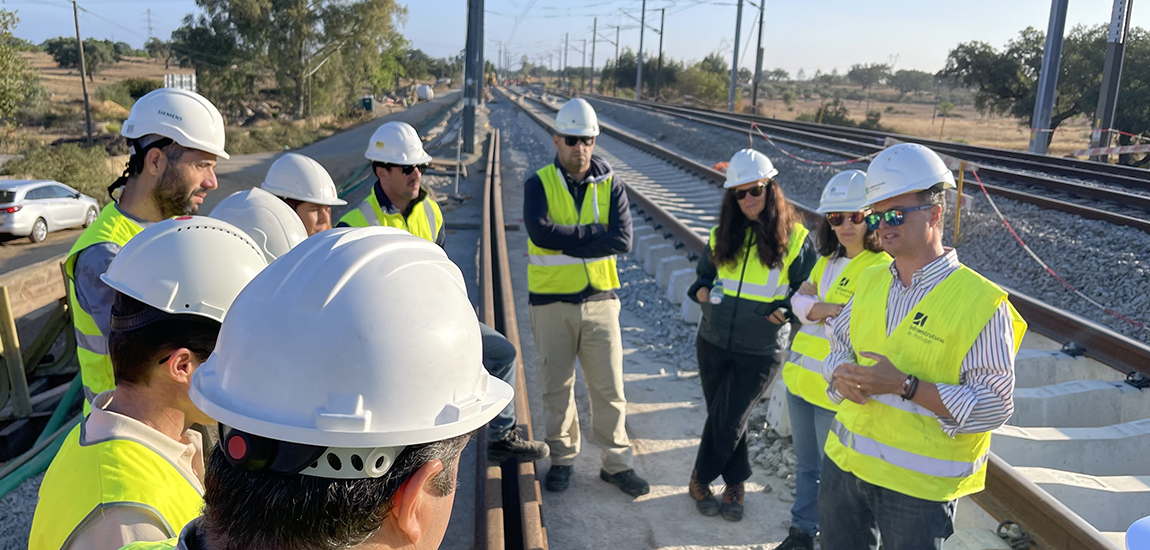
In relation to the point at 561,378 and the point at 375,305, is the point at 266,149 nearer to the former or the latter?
the point at 561,378

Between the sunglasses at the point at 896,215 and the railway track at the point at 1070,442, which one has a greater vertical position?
the sunglasses at the point at 896,215

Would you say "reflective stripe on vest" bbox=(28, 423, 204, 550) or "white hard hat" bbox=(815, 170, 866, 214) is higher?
"white hard hat" bbox=(815, 170, 866, 214)

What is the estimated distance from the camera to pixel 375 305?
4.06 feet

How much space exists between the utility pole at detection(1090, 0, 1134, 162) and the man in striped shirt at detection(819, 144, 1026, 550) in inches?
771

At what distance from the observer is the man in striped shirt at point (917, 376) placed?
2.67 meters

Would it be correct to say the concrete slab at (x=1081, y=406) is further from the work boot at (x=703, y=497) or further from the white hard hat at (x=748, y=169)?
the white hard hat at (x=748, y=169)

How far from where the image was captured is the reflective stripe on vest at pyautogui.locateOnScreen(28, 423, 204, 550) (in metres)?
1.60

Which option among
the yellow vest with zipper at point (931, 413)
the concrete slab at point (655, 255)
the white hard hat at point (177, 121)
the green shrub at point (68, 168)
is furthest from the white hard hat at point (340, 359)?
the green shrub at point (68, 168)

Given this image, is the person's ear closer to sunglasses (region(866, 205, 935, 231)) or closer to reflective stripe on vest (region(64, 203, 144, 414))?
reflective stripe on vest (region(64, 203, 144, 414))

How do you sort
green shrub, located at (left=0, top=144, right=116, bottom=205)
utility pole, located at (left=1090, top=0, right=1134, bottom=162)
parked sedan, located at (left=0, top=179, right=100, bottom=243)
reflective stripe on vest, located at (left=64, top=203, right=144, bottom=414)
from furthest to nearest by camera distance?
green shrub, located at (left=0, top=144, right=116, bottom=205)
parked sedan, located at (left=0, top=179, right=100, bottom=243)
utility pole, located at (left=1090, top=0, right=1134, bottom=162)
reflective stripe on vest, located at (left=64, top=203, right=144, bottom=414)

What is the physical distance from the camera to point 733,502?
4375 millimetres

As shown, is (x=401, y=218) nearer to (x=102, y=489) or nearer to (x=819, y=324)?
(x=819, y=324)

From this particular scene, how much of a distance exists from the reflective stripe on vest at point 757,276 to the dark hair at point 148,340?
2909mm

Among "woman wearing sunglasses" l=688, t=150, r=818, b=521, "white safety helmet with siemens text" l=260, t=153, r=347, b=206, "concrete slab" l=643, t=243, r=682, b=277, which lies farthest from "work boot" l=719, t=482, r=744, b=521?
"concrete slab" l=643, t=243, r=682, b=277
